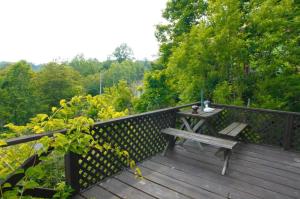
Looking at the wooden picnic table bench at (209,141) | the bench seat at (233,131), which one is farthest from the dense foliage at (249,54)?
the wooden picnic table bench at (209,141)

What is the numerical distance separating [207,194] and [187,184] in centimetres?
28

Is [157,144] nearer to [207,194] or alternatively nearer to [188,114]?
[188,114]

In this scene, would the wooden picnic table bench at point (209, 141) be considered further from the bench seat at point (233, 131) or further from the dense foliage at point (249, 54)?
the dense foliage at point (249, 54)

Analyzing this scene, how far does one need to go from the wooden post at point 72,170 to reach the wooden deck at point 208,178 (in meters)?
0.14

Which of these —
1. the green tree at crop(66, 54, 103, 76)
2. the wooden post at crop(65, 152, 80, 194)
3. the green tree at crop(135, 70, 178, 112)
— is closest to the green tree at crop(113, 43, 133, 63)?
the green tree at crop(66, 54, 103, 76)

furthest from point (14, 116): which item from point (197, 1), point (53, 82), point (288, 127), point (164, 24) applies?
point (288, 127)

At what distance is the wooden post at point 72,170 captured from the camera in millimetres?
2117

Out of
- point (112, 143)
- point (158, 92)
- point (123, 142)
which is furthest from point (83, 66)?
point (112, 143)

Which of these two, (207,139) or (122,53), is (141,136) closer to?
(207,139)

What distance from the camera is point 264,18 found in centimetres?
460

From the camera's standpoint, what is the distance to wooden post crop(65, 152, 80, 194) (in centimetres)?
212

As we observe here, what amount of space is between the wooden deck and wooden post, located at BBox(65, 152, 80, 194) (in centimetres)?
14

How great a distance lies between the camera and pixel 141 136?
3080 mm

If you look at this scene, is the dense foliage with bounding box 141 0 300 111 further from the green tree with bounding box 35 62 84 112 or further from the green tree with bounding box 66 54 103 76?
the green tree with bounding box 66 54 103 76
